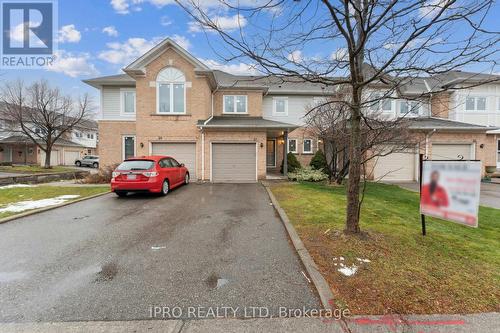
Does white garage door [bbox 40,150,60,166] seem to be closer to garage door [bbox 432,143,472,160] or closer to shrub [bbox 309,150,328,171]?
shrub [bbox 309,150,328,171]

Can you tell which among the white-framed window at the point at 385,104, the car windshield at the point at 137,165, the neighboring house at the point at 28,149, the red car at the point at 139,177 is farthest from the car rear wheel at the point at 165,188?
the neighboring house at the point at 28,149

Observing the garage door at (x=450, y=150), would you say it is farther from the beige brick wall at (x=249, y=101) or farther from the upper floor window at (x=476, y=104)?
the beige brick wall at (x=249, y=101)

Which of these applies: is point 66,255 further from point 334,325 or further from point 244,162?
point 244,162

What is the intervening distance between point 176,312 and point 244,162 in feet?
38.9

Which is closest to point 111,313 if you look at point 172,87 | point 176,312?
point 176,312

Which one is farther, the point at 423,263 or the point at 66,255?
the point at 66,255

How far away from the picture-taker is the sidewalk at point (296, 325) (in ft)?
7.74

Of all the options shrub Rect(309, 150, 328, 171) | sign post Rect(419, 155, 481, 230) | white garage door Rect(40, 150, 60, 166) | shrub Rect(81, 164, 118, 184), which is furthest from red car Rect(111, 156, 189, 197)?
white garage door Rect(40, 150, 60, 166)

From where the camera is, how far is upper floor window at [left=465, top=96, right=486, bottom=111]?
1839 cm

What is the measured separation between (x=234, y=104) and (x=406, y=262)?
50.2 feet

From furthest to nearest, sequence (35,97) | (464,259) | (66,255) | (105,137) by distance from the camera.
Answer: (35,97) → (105,137) → (66,255) → (464,259)

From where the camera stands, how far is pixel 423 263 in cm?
367

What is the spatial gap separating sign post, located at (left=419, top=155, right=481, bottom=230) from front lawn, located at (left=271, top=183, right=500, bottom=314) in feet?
2.23

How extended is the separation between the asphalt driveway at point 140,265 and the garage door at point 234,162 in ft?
24.5
